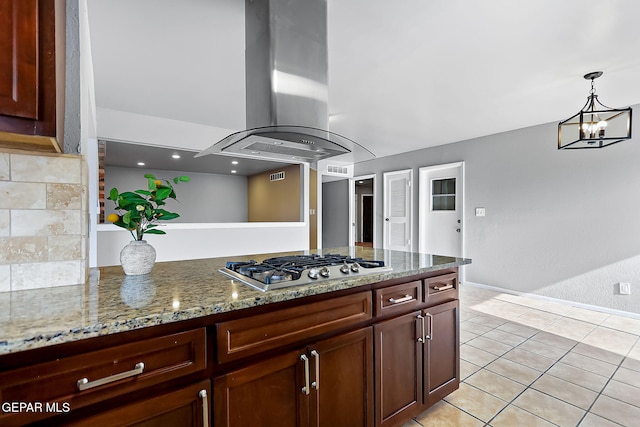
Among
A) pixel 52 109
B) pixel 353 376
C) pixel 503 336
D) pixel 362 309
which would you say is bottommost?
pixel 503 336

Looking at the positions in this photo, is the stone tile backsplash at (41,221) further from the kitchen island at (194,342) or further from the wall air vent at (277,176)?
the wall air vent at (277,176)

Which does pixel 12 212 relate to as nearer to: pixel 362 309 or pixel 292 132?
pixel 292 132

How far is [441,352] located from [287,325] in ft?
3.50

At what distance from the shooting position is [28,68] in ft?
2.62

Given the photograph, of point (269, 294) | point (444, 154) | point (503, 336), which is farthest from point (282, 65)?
point (444, 154)

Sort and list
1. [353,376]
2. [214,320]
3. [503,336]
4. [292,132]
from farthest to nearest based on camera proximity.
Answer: [503,336]
[292,132]
[353,376]
[214,320]

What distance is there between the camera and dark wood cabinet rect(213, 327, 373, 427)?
99cm

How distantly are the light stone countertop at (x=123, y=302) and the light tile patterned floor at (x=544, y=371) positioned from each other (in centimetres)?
110

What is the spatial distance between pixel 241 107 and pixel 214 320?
117 inches

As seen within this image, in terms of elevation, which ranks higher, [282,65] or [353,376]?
[282,65]

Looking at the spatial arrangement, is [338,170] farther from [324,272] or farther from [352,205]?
[324,272]

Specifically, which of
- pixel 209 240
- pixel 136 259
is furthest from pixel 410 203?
pixel 136 259

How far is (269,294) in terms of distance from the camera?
1.05 metres

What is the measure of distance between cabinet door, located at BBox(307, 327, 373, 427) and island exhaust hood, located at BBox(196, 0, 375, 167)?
3.28 ft
